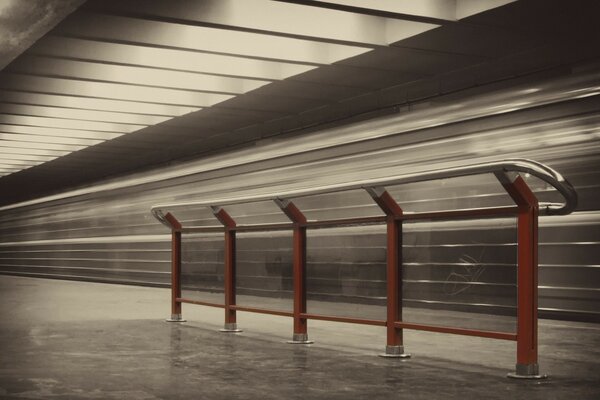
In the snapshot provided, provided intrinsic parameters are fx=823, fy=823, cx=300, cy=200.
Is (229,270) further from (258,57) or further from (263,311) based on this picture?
(258,57)

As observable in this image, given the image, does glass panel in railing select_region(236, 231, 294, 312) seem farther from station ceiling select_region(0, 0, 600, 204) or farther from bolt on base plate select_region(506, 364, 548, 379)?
bolt on base plate select_region(506, 364, 548, 379)

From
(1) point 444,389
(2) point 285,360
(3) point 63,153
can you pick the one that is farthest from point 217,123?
(1) point 444,389

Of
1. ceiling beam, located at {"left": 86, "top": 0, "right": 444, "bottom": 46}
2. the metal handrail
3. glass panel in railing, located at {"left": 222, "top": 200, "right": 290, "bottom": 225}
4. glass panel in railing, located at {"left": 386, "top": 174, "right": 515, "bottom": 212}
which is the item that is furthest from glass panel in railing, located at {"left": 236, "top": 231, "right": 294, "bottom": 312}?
glass panel in railing, located at {"left": 222, "top": 200, "right": 290, "bottom": 225}

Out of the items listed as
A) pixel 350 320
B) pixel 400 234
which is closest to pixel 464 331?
pixel 400 234

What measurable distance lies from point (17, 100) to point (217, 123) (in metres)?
4.18

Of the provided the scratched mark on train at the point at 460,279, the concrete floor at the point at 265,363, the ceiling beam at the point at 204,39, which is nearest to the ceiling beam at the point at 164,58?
the ceiling beam at the point at 204,39

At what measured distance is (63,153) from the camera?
69.9ft

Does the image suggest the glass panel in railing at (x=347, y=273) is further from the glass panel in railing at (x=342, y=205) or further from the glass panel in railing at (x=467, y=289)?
the glass panel in railing at (x=342, y=205)

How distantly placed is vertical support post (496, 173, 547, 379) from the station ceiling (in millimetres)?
3453

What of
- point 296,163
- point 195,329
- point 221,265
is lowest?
point 195,329

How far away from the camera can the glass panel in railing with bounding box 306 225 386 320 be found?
269 inches

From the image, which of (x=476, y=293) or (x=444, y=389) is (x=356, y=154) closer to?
(x=476, y=293)

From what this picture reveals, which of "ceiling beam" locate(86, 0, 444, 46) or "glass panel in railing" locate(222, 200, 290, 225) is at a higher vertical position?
"ceiling beam" locate(86, 0, 444, 46)

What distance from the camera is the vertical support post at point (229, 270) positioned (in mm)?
8711
